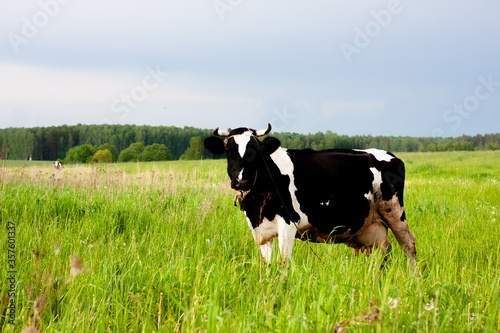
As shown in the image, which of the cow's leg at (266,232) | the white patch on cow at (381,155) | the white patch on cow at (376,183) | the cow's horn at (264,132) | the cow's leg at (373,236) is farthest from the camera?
the white patch on cow at (381,155)

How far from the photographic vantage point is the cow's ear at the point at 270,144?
177 inches

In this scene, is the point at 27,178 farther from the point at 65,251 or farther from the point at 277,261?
the point at 277,261


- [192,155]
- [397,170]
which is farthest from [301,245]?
[192,155]

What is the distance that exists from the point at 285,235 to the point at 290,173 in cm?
76

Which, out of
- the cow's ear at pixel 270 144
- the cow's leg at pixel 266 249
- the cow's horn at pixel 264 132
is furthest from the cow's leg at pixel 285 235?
the cow's horn at pixel 264 132

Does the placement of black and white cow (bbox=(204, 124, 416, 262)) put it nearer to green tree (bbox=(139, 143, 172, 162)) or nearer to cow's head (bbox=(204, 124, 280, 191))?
cow's head (bbox=(204, 124, 280, 191))

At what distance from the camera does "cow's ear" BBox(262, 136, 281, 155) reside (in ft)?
14.8

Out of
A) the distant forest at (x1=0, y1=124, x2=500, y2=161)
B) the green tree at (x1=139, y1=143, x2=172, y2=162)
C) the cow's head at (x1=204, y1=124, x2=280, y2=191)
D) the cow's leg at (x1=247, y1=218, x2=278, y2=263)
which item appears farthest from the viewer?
the distant forest at (x1=0, y1=124, x2=500, y2=161)

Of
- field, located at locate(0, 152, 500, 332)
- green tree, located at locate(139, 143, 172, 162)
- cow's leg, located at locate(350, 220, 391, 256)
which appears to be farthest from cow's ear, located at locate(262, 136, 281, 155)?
green tree, located at locate(139, 143, 172, 162)

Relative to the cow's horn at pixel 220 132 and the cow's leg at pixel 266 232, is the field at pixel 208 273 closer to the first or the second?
the cow's leg at pixel 266 232

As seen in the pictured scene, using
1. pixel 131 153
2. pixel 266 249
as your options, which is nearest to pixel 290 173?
pixel 266 249

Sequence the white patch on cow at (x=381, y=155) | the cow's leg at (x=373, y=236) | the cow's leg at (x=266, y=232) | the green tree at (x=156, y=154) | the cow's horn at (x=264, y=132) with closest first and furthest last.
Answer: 1. the cow's horn at (x=264, y=132)
2. the cow's leg at (x=266, y=232)
3. the cow's leg at (x=373, y=236)
4. the white patch on cow at (x=381, y=155)
5. the green tree at (x=156, y=154)

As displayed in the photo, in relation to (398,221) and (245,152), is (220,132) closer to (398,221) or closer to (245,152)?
(245,152)

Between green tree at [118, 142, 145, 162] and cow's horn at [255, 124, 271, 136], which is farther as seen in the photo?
green tree at [118, 142, 145, 162]
